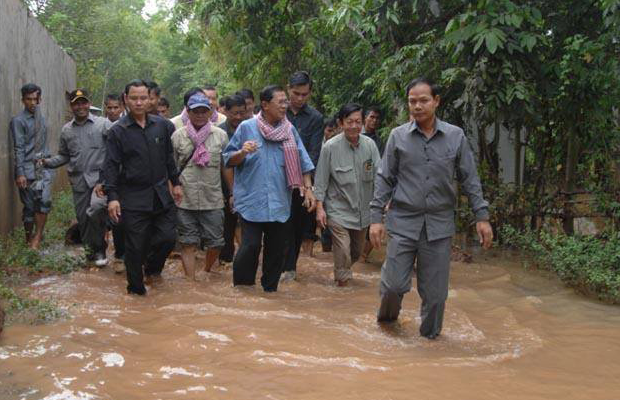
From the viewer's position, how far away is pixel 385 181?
502 centimetres

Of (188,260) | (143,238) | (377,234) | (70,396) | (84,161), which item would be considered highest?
(84,161)

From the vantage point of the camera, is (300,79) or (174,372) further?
(300,79)

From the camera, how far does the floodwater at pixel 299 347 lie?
12.4 feet

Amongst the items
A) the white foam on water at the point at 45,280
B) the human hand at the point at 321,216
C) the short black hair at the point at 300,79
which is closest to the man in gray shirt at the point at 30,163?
the white foam on water at the point at 45,280

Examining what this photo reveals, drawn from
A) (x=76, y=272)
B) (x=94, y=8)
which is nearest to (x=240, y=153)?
(x=76, y=272)

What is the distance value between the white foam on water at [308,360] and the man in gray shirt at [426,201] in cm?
85

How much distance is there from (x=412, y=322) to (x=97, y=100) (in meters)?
24.2

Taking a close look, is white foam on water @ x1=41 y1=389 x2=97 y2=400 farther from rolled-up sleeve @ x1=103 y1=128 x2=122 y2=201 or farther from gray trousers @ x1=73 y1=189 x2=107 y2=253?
gray trousers @ x1=73 y1=189 x2=107 y2=253

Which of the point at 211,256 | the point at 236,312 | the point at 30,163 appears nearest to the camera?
the point at 236,312

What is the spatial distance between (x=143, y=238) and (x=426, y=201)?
99.4 inches

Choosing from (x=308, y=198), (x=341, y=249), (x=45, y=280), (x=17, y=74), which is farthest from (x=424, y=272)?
(x=17, y=74)

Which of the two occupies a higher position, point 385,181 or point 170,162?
point 170,162

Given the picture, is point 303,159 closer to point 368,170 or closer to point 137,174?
point 368,170

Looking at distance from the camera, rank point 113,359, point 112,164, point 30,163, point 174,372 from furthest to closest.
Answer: point 30,163
point 112,164
point 113,359
point 174,372
